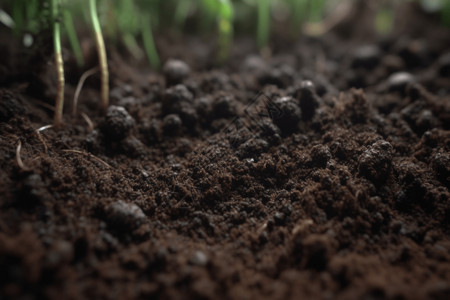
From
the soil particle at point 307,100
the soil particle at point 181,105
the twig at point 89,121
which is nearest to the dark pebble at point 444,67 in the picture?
the soil particle at point 307,100

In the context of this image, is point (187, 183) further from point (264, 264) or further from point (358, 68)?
point (358, 68)

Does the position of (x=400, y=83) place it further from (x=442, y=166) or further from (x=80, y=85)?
(x=80, y=85)

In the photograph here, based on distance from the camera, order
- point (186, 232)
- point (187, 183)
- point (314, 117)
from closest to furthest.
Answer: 1. point (186, 232)
2. point (187, 183)
3. point (314, 117)

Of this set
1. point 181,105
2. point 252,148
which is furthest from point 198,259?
point 181,105

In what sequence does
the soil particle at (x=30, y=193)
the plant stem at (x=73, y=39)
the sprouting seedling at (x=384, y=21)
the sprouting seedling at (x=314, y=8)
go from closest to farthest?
the soil particle at (x=30, y=193), the plant stem at (x=73, y=39), the sprouting seedling at (x=314, y=8), the sprouting seedling at (x=384, y=21)

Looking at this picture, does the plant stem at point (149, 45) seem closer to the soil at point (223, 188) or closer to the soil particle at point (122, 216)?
the soil at point (223, 188)

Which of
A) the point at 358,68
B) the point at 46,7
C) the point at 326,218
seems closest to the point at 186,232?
the point at 326,218
